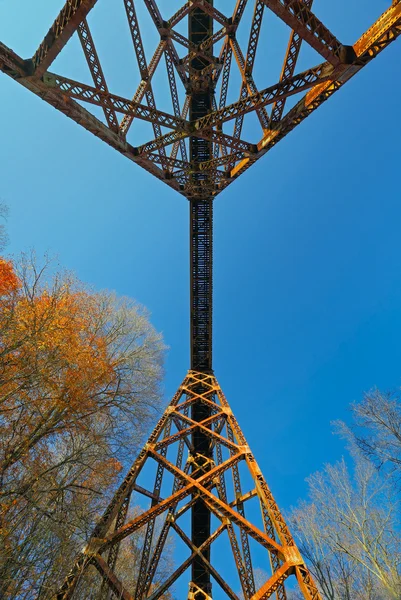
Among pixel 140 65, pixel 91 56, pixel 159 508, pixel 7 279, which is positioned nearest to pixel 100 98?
pixel 91 56

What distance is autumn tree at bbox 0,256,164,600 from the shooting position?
548 centimetres

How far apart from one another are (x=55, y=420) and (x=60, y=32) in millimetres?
7678

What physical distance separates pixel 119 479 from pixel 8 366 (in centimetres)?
475

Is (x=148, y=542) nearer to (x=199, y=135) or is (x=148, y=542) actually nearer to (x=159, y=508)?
(x=159, y=508)

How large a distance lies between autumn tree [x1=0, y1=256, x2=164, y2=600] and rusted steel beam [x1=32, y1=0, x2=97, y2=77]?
4.84 m

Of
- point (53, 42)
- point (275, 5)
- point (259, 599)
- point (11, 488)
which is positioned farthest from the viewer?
point (11, 488)

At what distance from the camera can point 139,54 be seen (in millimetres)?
8305

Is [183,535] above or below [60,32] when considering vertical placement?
below

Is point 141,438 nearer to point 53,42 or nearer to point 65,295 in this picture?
point 65,295

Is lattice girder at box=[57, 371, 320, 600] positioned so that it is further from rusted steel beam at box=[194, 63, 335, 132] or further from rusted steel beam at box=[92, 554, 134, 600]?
rusted steel beam at box=[194, 63, 335, 132]

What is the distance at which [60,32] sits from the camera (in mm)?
5352

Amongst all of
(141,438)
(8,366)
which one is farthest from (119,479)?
(8,366)

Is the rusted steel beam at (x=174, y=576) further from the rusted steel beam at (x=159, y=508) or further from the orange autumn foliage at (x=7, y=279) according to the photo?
the orange autumn foliage at (x=7, y=279)

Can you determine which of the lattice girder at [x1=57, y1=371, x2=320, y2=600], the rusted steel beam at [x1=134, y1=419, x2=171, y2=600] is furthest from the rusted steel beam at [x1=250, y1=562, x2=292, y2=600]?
the rusted steel beam at [x1=134, y1=419, x2=171, y2=600]
